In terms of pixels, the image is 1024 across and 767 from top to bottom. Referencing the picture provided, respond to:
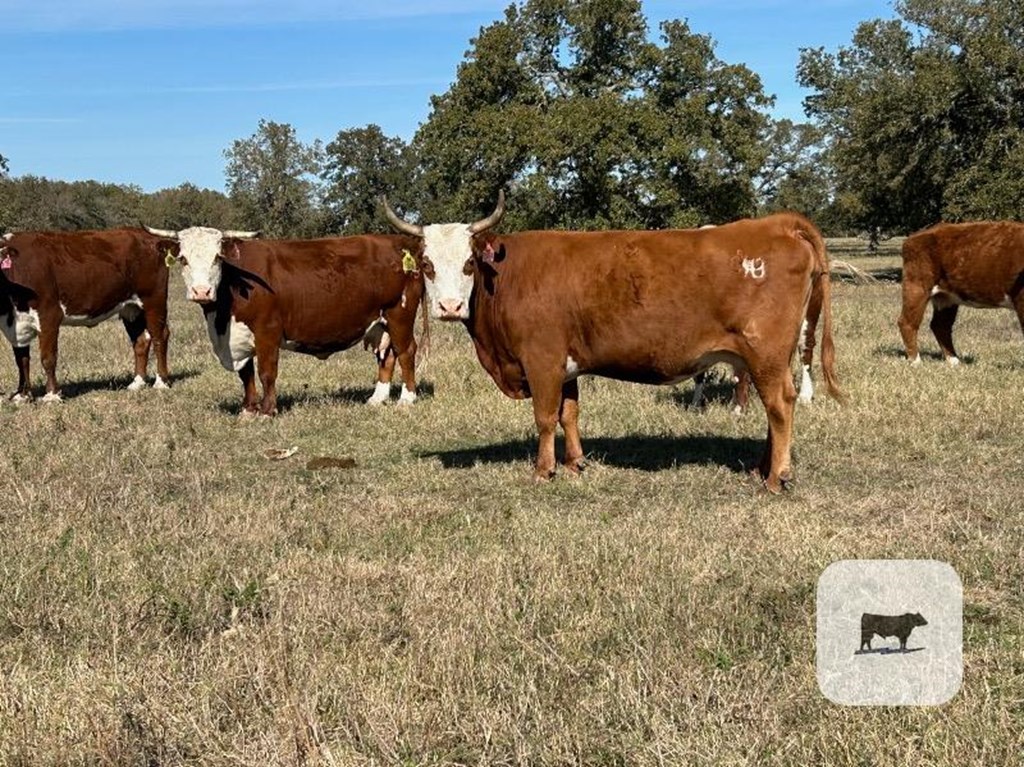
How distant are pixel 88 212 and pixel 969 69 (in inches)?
2263

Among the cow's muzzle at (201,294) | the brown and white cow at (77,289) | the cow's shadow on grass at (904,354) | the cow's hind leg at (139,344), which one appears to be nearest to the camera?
the cow's muzzle at (201,294)

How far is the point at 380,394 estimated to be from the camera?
11.1 m

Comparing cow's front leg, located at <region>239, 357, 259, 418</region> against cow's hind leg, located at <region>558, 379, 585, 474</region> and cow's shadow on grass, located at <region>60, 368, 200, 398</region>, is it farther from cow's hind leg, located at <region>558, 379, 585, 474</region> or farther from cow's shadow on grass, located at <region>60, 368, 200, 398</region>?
cow's hind leg, located at <region>558, 379, 585, 474</region>

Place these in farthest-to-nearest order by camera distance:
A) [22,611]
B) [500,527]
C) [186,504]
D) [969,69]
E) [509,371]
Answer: [969,69] → [509,371] → [186,504] → [500,527] → [22,611]

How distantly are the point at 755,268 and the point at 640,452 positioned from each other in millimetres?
2150

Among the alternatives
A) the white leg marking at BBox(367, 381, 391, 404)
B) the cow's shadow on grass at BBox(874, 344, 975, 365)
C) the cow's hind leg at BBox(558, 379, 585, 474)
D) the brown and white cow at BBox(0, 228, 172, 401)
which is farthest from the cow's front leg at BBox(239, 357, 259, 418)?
the cow's shadow on grass at BBox(874, 344, 975, 365)

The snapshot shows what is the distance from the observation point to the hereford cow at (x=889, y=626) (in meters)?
3.76

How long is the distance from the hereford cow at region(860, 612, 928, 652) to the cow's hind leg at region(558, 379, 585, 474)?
12.3 feet

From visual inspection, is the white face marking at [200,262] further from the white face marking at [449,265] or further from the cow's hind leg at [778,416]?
the cow's hind leg at [778,416]

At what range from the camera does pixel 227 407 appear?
36.0 ft

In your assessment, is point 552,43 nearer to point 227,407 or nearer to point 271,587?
point 227,407

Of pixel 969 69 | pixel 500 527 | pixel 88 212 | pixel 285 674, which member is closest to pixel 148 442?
pixel 500 527

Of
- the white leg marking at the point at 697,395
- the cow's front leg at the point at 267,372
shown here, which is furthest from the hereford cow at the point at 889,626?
the cow's front leg at the point at 267,372

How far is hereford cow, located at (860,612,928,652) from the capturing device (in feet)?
12.3
